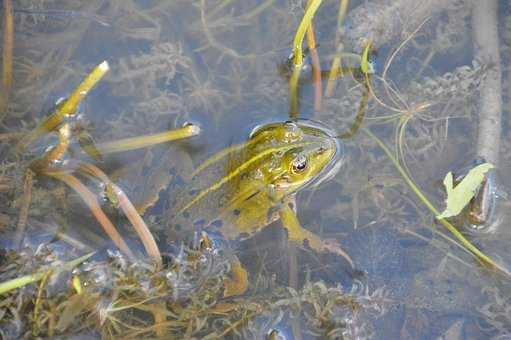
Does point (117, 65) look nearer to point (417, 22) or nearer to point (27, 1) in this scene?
point (27, 1)

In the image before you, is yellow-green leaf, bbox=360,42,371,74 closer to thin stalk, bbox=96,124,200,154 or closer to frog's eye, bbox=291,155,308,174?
frog's eye, bbox=291,155,308,174

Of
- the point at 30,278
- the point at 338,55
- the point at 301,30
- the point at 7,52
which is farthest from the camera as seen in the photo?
the point at 338,55

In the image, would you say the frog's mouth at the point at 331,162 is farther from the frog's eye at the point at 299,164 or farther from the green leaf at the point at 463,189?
the green leaf at the point at 463,189

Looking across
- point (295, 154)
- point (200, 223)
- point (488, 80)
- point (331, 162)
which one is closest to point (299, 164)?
point (295, 154)

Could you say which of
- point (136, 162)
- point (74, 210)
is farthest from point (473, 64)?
point (74, 210)

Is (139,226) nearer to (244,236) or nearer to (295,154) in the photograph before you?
(244,236)

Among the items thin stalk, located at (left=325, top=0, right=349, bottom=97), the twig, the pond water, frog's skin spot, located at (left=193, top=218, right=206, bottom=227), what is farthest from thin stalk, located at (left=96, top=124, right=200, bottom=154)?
the twig

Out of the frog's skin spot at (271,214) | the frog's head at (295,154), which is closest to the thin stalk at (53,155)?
the frog's head at (295,154)
